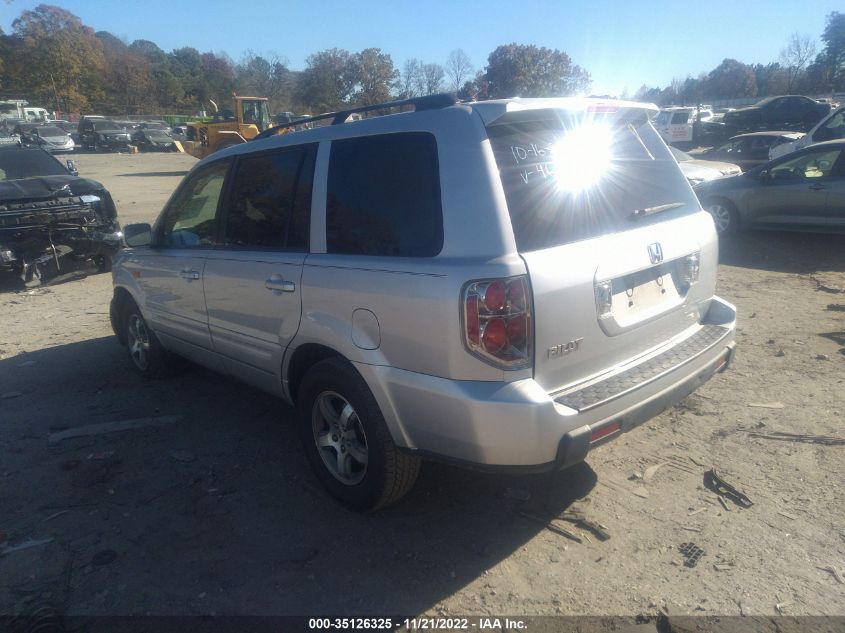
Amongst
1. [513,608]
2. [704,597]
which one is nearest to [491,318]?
[513,608]

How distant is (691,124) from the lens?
1155 inches

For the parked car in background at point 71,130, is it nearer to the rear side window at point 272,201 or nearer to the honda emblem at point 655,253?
the rear side window at point 272,201

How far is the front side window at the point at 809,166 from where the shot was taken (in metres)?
8.75

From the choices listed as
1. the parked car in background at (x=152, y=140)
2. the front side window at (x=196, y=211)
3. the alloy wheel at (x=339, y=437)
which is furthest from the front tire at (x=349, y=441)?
the parked car in background at (x=152, y=140)

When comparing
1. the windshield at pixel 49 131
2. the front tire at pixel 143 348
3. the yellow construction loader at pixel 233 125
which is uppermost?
the windshield at pixel 49 131

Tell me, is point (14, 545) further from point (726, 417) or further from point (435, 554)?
point (726, 417)

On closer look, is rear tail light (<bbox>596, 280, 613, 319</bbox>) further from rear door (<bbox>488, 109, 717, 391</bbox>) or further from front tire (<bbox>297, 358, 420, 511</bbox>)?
front tire (<bbox>297, 358, 420, 511</bbox>)

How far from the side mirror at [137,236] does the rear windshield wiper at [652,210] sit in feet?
12.1

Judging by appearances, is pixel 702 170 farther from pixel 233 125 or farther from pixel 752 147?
pixel 233 125

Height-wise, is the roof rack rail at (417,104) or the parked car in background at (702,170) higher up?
the roof rack rail at (417,104)

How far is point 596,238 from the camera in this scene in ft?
9.64

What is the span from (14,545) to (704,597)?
336 centimetres

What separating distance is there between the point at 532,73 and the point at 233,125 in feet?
39.1

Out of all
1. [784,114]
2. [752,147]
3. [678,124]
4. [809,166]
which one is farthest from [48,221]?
[784,114]
